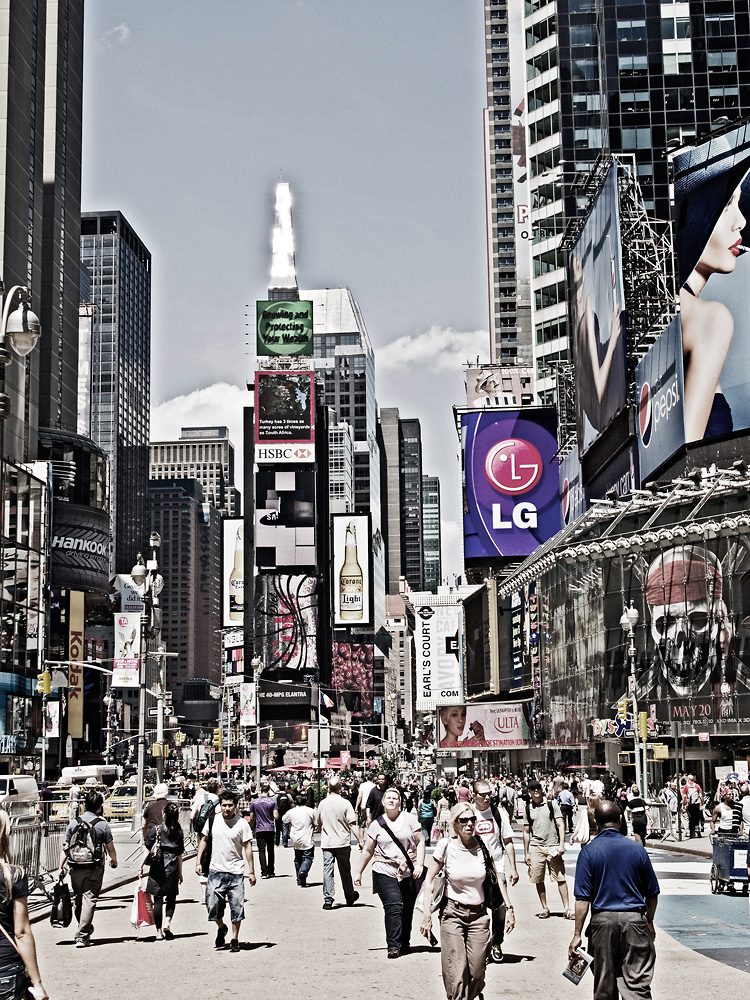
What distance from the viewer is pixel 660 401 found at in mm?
62594

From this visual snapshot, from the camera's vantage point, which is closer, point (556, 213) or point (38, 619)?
point (38, 619)

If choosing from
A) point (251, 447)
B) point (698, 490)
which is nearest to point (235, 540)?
point (251, 447)

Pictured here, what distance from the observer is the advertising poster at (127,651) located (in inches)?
1581

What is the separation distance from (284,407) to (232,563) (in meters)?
26.3

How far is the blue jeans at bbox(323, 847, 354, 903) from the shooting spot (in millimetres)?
18891

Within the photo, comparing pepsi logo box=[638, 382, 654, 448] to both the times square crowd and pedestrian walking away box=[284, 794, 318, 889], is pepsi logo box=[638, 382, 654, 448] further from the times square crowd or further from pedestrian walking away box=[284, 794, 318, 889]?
pedestrian walking away box=[284, 794, 318, 889]

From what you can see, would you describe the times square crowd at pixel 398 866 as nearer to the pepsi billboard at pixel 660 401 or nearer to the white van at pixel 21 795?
the white van at pixel 21 795

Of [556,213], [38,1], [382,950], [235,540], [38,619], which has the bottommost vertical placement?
[382,950]

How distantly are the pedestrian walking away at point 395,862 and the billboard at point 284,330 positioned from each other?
15947cm

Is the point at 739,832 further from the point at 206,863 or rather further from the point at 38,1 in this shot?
the point at 38,1

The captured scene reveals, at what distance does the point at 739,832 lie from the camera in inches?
807

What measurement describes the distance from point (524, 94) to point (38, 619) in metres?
59.1

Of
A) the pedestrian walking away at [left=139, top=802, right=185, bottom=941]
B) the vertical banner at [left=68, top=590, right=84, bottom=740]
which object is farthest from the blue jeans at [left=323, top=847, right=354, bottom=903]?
the vertical banner at [left=68, top=590, right=84, bottom=740]

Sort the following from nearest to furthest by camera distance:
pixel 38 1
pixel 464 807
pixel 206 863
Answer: pixel 464 807 → pixel 206 863 → pixel 38 1
